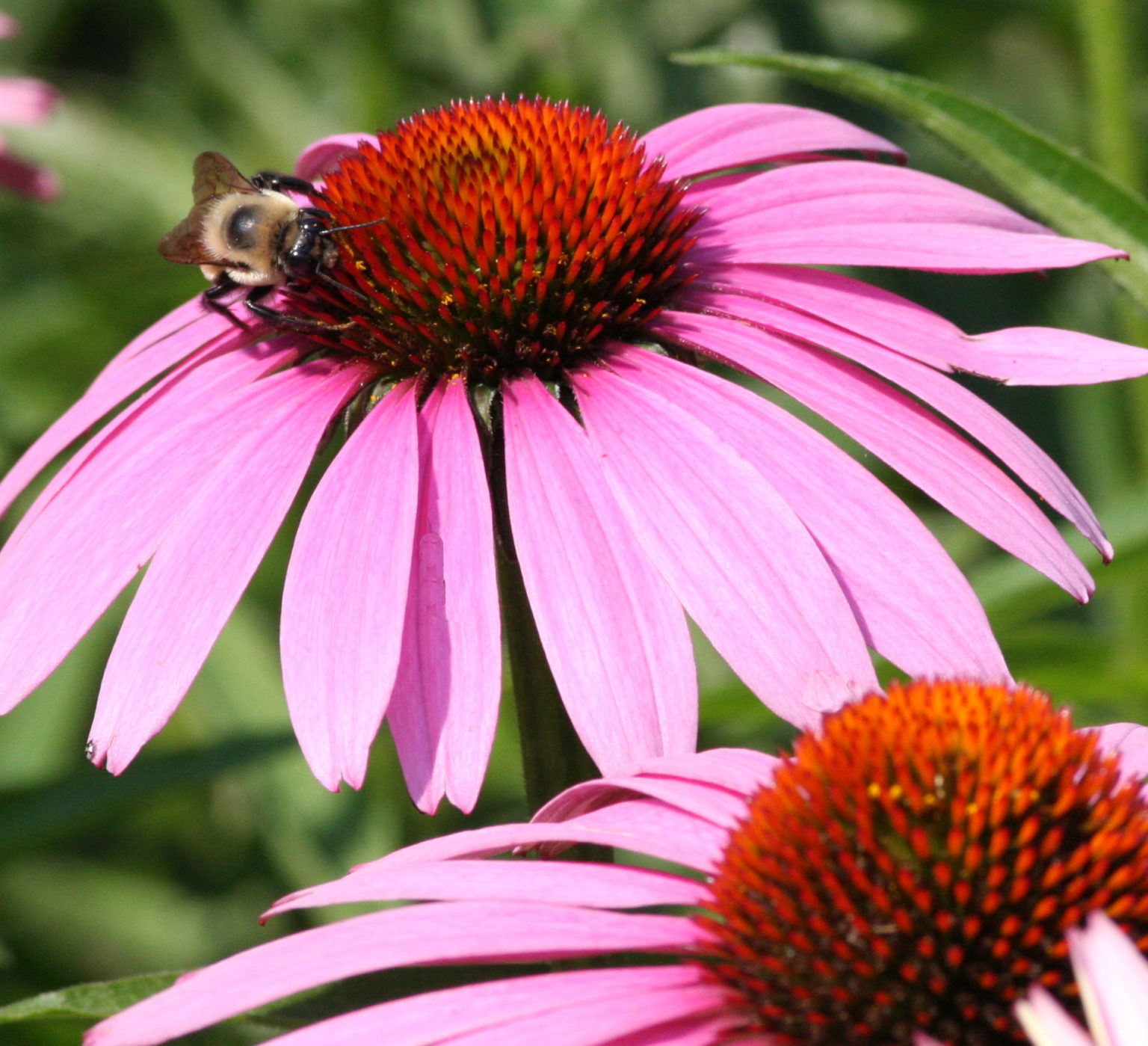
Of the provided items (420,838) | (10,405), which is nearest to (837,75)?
(420,838)

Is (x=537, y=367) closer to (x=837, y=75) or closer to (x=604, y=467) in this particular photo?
(x=604, y=467)

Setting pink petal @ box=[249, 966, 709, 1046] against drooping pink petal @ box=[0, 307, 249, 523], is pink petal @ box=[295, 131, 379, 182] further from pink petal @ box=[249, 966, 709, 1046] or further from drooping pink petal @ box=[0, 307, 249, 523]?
pink petal @ box=[249, 966, 709, 1046]

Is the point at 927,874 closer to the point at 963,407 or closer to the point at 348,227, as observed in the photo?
the point at 963,407

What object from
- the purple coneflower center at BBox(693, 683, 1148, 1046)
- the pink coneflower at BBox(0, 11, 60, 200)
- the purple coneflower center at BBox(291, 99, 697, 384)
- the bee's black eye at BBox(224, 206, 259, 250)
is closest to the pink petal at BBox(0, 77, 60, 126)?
the pink coneflower at BBox(0, 11, 60, 200)

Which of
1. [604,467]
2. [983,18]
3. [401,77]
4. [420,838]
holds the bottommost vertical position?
[420,838]

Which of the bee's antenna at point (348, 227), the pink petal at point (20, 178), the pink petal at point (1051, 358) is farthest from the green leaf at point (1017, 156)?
the pink petal at point (20, 178)

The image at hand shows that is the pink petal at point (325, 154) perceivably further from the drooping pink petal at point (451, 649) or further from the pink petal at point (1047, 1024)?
the pink petal at point (1047, 1024)
